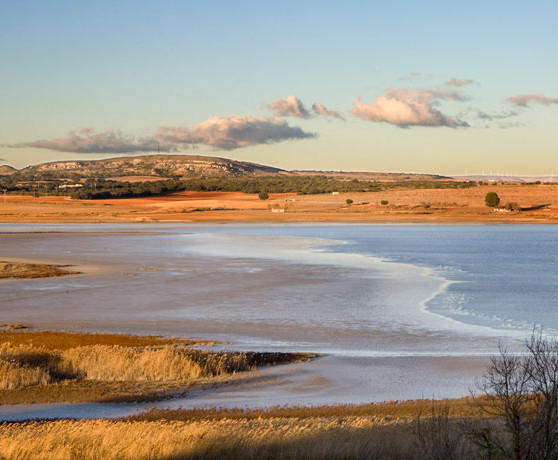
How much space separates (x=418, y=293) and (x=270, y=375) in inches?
593

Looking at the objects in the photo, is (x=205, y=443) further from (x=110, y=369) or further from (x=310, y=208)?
(x=310, y=208)

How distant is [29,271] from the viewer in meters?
40.1

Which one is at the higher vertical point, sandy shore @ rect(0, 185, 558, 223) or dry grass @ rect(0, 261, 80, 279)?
dry grass @ rect(0, 261, 80, 279)

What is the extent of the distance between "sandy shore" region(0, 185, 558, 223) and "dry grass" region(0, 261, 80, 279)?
Result: 198 feet

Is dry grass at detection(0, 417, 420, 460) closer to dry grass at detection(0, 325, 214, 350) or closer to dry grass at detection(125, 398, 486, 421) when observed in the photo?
dry grass at detection(125, 398, 486, 421)

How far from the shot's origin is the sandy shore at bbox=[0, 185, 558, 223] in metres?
106

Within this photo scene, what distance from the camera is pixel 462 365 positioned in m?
19.1

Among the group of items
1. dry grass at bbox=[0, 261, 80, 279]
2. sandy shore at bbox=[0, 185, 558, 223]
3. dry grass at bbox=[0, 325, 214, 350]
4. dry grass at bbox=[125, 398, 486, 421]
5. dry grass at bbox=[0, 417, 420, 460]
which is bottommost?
sandy shore at bbox=[0, 185, 558, 223]

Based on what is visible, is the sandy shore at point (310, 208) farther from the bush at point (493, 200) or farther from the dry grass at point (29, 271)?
the dry grass at point (29, 271)

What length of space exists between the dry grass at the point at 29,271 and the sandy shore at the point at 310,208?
2374 inches

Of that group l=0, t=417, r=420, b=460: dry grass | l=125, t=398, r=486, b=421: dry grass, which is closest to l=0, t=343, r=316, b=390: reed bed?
A: l=125, t=398, r=486, b=421: dry grass

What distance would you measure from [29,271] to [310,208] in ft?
295

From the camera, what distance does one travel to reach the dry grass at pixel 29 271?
3834 centimetres

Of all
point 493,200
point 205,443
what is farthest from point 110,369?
point 493,200
